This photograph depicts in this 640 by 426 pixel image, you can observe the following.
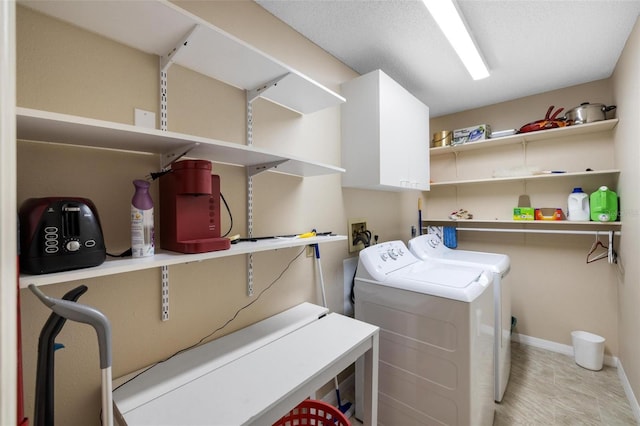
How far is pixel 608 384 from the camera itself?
223cm

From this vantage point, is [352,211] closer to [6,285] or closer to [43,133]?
[43,133]

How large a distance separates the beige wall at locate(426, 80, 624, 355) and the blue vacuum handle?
11.7 feet

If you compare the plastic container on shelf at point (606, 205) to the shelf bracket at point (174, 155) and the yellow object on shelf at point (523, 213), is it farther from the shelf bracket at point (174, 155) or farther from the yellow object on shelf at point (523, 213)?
the shelf bracket at point (174, 155)

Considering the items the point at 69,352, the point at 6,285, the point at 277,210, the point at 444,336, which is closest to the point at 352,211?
the point at 277,210

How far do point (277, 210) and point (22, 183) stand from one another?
1061 mm

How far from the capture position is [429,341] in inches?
61.6

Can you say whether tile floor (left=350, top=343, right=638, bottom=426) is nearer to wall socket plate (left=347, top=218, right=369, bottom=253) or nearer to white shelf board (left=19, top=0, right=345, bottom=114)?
wall socket plate (left=347, top=218, right=369, bottom=253)

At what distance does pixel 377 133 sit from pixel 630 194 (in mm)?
1912

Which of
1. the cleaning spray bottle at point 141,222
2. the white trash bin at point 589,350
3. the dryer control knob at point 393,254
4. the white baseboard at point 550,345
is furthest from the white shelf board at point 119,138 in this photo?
the white baseboard at point 550,345

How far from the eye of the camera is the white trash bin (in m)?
2.40

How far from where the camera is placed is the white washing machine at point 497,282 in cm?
196

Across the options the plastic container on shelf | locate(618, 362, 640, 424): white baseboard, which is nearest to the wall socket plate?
the plastic container on shelf

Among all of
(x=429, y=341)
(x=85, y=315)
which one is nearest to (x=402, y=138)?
(x=429, y=341)

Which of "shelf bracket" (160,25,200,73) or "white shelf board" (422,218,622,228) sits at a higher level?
"shelf bracket" (160,25,200,73)
